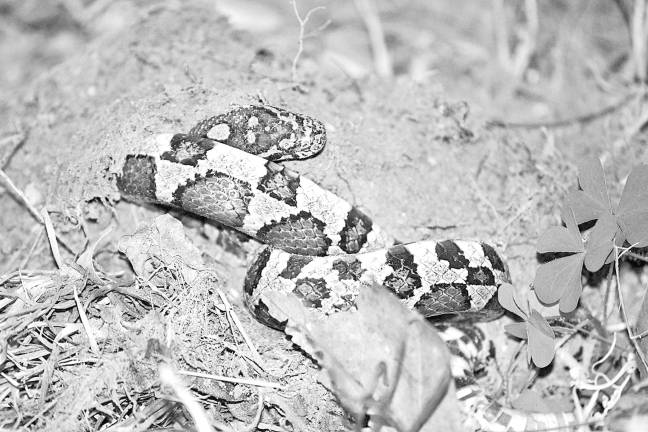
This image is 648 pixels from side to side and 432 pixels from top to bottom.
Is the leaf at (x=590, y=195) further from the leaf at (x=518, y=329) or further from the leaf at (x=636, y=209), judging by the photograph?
the leaf at (x=518, y=329)

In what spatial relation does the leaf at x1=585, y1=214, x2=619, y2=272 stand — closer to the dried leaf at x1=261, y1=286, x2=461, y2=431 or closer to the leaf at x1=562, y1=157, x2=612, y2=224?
the leaf at x1=562, y1=157, x2=612, y2=224

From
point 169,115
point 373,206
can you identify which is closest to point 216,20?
point 169,115

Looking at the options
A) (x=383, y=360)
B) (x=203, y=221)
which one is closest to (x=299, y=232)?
(x=203, y=221)

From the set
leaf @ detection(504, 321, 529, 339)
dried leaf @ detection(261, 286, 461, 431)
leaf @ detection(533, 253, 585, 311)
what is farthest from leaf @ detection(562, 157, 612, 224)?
dried leaf @ detection(261, 286, 461, 431)

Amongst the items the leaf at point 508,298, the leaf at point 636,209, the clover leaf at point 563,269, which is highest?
the leaf at point 636,209

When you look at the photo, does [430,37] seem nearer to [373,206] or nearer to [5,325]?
[373,206]

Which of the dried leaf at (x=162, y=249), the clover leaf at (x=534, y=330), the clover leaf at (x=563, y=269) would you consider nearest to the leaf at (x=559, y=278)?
the clover leaf at (x=563, y=269)
